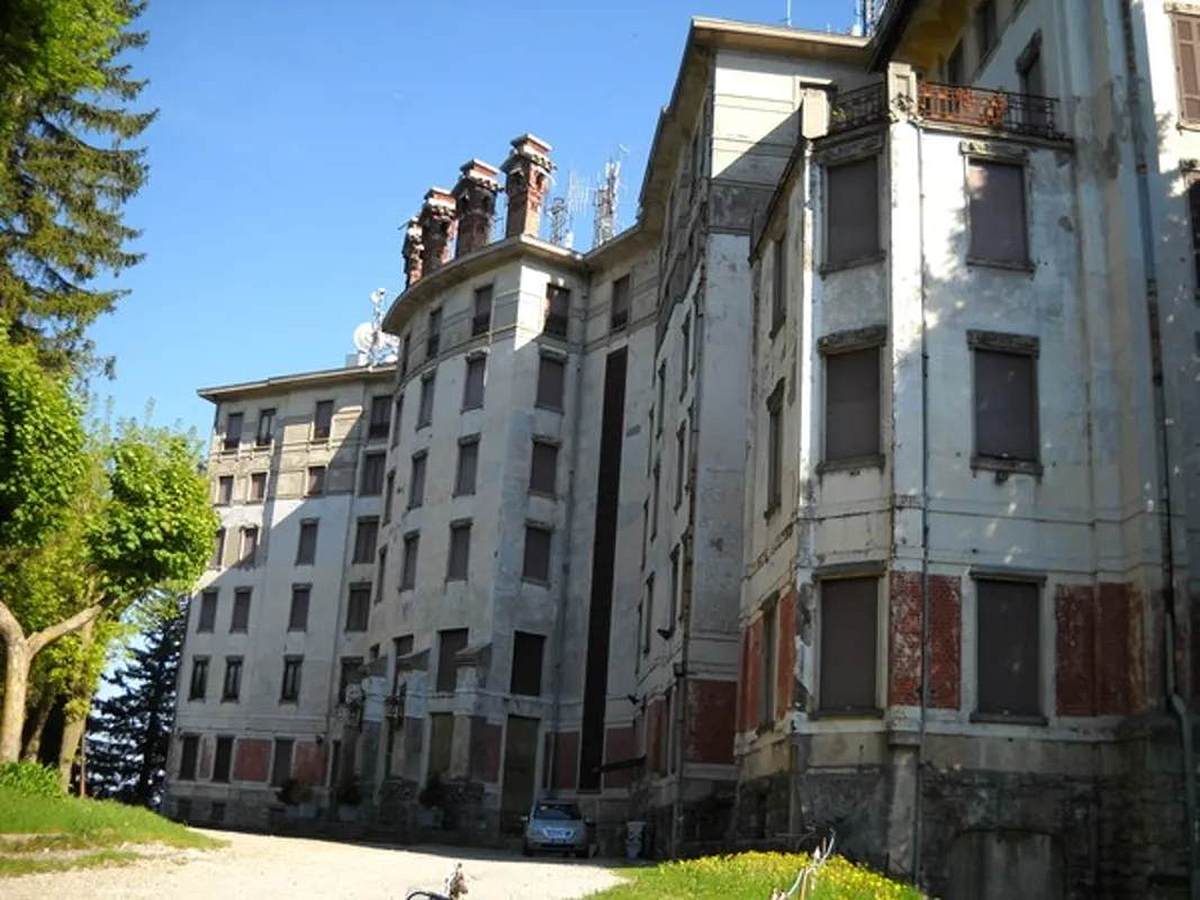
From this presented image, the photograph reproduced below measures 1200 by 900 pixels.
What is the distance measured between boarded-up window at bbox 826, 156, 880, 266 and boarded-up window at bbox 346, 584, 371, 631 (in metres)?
37.0

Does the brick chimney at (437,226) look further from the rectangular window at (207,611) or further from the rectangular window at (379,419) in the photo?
the rectangular window at (207,611)

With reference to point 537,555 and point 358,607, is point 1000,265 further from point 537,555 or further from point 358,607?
point 358,607

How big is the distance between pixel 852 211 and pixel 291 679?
41114mm

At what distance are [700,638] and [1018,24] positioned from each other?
15.3 meters

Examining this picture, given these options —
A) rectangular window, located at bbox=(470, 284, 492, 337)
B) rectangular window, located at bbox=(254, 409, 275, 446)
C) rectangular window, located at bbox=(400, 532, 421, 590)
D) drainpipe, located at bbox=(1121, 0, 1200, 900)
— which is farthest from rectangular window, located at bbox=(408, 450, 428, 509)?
drainpipe, located at bbox=(1121, 0, 1200, 900)

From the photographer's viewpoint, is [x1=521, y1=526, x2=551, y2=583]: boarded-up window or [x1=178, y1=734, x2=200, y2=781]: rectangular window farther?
[x1=178, y1=734, x2=200, y2=781]: rectangular window

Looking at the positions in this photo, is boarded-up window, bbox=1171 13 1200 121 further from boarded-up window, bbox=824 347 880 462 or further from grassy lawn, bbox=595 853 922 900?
grassy lawn, bbox=595 853 922 900

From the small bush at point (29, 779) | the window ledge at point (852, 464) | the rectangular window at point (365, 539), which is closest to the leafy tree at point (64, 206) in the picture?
the small bush at point (29, 779)

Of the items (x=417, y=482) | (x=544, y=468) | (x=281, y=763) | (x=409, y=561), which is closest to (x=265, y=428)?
(x=417, y=482)

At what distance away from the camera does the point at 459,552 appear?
47.0 m

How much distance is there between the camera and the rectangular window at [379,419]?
59.8 m

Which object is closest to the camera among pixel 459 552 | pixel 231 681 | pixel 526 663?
pixel 526 663

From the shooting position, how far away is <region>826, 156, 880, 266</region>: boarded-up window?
24.1m

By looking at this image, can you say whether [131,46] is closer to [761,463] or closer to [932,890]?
[761,463]
